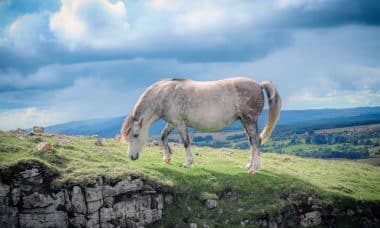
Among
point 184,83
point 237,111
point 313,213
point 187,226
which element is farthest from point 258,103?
point 187,226

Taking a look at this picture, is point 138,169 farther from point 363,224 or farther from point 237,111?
point 363,224

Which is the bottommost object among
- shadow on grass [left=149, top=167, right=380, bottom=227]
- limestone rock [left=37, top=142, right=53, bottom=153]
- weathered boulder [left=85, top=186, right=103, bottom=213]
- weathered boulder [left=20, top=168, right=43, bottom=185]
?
shadow on grass [left=149, top=167, right=380, bottom=227]

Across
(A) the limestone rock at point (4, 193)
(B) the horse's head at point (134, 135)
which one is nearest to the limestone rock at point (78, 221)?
(A) the limestone rock at point (4, 193)

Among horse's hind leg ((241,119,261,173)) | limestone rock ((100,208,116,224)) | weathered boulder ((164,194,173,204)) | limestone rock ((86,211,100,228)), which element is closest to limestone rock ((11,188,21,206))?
limestone rock ((86,211,100,228))

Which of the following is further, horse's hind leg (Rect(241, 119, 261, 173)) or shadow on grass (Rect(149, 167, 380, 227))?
horse's hind leg (Rect(241, 119, 261, 173))

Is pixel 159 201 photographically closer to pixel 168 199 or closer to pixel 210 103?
pixel 168 199

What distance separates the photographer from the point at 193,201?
58.1 feet

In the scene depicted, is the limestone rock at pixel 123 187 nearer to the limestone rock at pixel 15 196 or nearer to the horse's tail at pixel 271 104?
the limestone rock at pixel 15 196

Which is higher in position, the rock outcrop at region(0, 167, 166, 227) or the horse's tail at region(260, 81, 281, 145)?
the horse's tail at region(260, 81, 281, 145)

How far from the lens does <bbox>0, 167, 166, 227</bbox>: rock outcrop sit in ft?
51.2

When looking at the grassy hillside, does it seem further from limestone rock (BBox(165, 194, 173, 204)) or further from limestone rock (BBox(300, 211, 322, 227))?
limestone rock (BBox(300, 211, 322, 227))

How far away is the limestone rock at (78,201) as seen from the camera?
52.8 ft

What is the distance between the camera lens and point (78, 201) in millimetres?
16156

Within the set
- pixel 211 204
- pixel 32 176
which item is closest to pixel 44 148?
pixel 32 176
